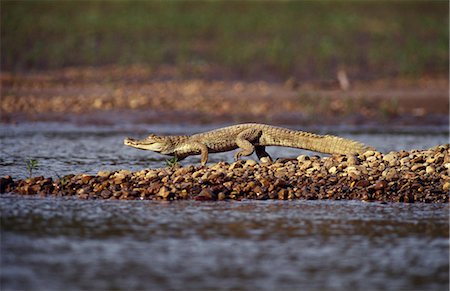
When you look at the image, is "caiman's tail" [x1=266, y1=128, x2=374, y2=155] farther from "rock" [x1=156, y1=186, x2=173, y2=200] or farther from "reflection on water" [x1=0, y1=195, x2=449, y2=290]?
"rock" [x1=156, y1=186, x2=173, y2=200]

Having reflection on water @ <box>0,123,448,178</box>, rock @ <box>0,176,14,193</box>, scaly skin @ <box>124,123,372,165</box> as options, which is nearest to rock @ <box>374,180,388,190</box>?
scaly skin @ <box>124,123,372,165</box>

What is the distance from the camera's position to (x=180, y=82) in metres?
22.3

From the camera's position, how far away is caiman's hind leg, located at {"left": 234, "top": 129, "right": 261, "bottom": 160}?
12273 millimetres

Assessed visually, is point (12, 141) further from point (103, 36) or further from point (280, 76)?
point (103, 36)

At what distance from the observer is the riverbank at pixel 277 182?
10.7 metres

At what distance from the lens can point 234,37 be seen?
2780cm

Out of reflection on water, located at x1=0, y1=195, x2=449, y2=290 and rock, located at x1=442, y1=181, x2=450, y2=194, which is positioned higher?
rock, located at x1=442, y1=181, x2=450, y2=194

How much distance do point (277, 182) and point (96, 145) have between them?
5.70 metres

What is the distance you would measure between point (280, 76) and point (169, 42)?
5.00 metres

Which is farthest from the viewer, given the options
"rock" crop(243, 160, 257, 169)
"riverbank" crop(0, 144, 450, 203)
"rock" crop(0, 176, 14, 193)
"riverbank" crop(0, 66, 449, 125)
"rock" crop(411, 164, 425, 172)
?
"riverbank" crop(0, 66, 449, 125)

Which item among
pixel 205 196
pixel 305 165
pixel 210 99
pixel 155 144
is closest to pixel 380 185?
pixel 305 165

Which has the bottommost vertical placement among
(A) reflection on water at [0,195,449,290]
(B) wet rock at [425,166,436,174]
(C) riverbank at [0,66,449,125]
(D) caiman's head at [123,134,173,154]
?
(A) reflection on water at [0,195,449,290]

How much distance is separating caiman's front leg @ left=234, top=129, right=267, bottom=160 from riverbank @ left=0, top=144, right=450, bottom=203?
0.67m

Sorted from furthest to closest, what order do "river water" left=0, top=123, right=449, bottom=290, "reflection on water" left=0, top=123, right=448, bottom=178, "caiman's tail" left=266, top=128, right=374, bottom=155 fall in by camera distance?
"reflection on water" left=0, top=123, right=448, bottom=178, "caiman's tail" left=266, top=128, right=374, bottom=155, "river water" left=0, top=123, right=449, bottom=290
